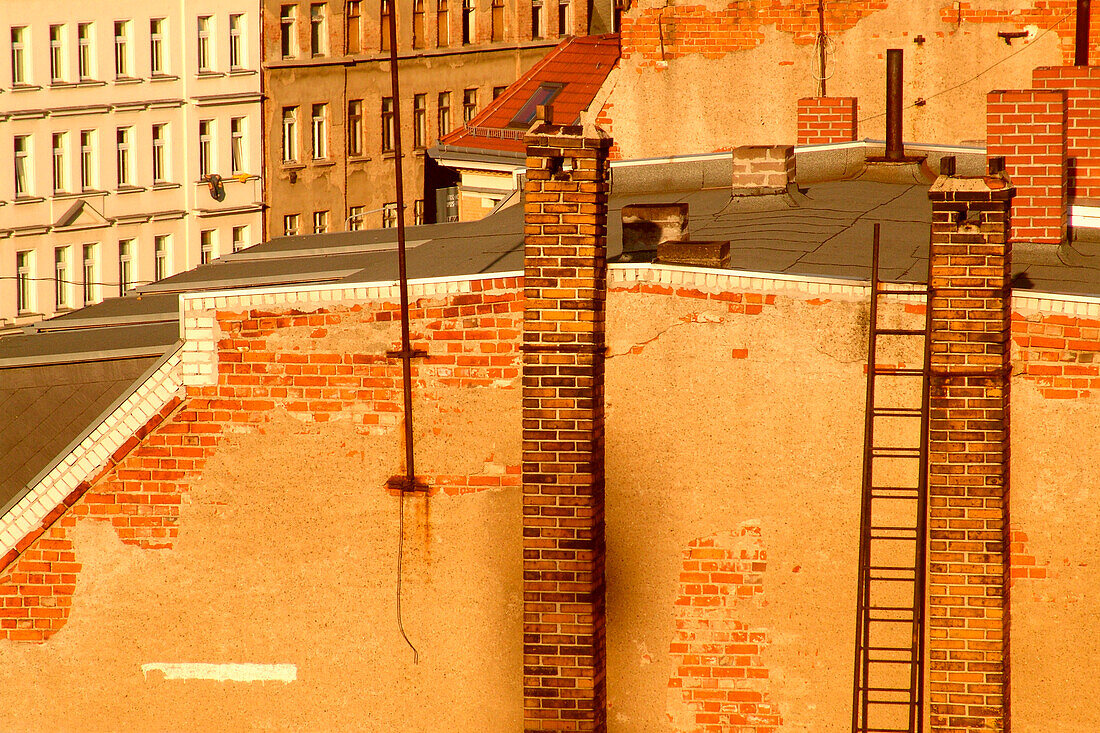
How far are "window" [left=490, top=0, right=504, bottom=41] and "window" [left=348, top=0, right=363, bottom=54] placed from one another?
5.99 metres

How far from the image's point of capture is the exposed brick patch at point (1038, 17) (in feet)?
78.2

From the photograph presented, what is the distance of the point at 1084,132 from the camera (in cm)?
1725

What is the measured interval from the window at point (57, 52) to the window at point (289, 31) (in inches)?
286

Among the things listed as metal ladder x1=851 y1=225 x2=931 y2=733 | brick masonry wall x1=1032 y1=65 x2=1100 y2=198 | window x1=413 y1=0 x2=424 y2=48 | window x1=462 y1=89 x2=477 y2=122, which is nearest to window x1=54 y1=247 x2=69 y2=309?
window x1=413 y1=0 x2=424 y2=48

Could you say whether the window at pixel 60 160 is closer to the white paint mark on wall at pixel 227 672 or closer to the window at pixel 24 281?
the window at pixel 24 281

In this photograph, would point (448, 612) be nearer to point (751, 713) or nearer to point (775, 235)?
point (751, 713)

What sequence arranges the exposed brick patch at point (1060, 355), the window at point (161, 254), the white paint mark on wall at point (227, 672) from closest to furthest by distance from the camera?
the exposed brick patch at point (1060, 355) < the white paint mark on wall at point (227, 672) < the window at point (161, 254)

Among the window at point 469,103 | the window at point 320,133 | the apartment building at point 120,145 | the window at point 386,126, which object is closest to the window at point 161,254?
the apartment building at point 120,145

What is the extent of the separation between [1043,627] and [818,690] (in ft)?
5.31

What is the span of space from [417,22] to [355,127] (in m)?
4.22

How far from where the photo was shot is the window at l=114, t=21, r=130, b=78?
4856 centimetres

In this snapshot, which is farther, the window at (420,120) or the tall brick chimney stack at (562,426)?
the window at (420,120)

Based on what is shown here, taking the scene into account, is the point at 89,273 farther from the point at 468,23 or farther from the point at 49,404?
the point at 49,404

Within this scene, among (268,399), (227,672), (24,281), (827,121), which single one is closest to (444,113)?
(24,281)
